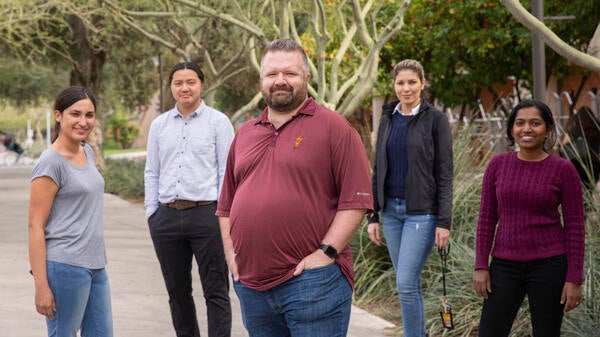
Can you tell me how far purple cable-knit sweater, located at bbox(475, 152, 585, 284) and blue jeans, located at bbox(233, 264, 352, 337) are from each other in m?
1.18

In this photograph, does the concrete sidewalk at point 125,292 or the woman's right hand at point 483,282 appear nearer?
the woman's right hand at point 483,282

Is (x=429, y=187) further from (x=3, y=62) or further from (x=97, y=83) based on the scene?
(x=3, y=62)

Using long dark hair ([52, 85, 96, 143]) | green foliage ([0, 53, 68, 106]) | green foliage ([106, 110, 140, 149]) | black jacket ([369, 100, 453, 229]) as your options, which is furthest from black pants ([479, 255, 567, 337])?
green foliage ([106, 110, 140, 149])

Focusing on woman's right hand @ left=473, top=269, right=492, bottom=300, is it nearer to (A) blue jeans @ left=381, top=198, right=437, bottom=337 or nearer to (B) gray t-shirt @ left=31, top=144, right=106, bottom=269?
(A) blue jeans @ left=381, top=198, right=437, bottom=337

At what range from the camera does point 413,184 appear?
595 cm

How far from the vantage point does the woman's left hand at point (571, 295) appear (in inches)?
179

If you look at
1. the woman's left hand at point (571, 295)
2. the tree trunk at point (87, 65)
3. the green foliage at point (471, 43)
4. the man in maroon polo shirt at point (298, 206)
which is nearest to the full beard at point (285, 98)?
the man in maroon polo shirt at point (298, 206)

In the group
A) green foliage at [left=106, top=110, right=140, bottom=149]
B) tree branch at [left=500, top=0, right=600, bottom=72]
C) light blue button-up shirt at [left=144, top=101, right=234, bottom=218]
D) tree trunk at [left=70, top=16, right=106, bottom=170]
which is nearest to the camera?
tree branch at [left=500, top=0, right=600, bottom=72]

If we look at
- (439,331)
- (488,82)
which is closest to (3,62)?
(488,82)

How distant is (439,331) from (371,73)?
5.58 meters

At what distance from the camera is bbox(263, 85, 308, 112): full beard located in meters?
3.81

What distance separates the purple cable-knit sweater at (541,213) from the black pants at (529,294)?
4 cm

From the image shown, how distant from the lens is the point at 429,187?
5957 mm

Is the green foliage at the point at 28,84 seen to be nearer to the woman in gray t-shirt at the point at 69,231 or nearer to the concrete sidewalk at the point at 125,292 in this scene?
the concrete sidewalk at the point at 125,292
